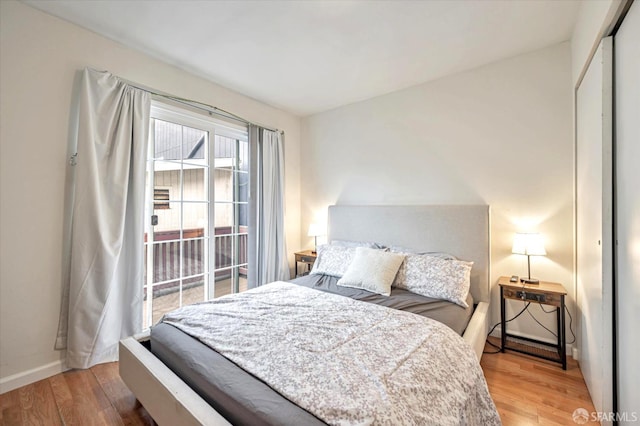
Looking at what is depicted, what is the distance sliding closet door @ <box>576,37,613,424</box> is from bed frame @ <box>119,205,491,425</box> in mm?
629

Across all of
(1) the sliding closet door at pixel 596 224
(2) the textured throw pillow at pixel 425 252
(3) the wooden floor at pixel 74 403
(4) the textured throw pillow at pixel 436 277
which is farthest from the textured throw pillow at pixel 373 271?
(3) the wooden floor at pixel 74 403

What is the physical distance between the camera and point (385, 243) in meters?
3.12

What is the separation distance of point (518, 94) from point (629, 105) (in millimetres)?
1321

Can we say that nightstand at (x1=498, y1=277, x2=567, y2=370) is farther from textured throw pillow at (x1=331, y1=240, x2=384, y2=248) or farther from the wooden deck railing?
the wooden deck railing

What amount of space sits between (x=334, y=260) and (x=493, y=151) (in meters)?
1.92

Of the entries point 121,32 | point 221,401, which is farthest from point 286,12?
point 221,401

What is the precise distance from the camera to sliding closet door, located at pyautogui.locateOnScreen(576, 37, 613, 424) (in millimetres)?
1531

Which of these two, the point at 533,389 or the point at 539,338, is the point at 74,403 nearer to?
the point at 533,389

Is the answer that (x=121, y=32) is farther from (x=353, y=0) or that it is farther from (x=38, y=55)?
(x=353, y=0)

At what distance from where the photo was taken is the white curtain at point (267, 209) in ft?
11.1

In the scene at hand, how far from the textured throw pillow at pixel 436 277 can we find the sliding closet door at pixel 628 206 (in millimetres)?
921

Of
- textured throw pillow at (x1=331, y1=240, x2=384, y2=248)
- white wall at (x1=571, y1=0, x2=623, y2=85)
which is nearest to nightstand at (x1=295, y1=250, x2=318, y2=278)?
textured throw pillow at (x1=331, y1=240, x2=384, y2=248)

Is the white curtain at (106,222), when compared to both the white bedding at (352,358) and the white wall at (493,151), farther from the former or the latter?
the white wall at (493,151)

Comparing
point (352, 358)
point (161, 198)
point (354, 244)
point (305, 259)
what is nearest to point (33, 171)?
point (161, 198)
